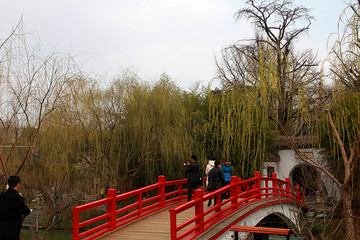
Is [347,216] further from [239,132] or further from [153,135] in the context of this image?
[153,135]

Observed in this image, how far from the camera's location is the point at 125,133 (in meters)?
10.1

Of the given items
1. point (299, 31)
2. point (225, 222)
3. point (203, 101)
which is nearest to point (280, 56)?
point (225, 222)

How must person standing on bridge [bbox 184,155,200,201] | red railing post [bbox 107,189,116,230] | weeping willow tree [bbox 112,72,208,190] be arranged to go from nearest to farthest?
red railing post [bbox 107,189,116,230] → person standing on bridge [bbox 184,155,200,201] → weeping willow tree [bbox 112,72,208,190]

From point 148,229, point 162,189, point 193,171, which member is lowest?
point 148,229

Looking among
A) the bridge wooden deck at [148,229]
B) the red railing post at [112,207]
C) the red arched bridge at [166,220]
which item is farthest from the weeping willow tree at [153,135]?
the red railing post at [112,207]

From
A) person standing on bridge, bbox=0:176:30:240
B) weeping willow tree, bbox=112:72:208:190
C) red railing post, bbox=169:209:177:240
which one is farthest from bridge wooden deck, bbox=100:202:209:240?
weeping willow tree, bbox=112:72:208:190

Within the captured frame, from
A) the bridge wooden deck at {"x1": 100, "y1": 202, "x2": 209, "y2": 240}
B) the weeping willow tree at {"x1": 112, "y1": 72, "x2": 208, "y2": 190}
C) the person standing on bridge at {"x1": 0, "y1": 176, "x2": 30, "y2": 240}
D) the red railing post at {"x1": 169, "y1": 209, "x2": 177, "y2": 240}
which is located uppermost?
the weeping willow tree at {"x1": 112, "y1": 72, "x2": 208, "y2": 190}

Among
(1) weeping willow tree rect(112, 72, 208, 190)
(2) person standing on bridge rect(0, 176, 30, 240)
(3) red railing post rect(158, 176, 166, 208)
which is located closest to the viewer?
(2) person standing on bridge rect(0, 176, 30, 240)

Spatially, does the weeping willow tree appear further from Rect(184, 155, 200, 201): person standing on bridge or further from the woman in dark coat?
the woman in dark coat

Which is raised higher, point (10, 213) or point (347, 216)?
point (10, 213)

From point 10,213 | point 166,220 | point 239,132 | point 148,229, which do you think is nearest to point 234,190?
point 166,220

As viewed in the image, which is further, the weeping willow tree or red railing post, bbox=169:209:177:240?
the weeping willow tree

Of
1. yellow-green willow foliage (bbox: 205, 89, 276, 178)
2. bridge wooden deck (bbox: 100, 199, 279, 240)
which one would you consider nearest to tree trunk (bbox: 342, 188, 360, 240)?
bridge wooden deck (bbox: 100, 199, 279, 240)

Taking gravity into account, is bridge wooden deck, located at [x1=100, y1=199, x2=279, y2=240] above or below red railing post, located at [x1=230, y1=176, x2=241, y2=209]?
below
